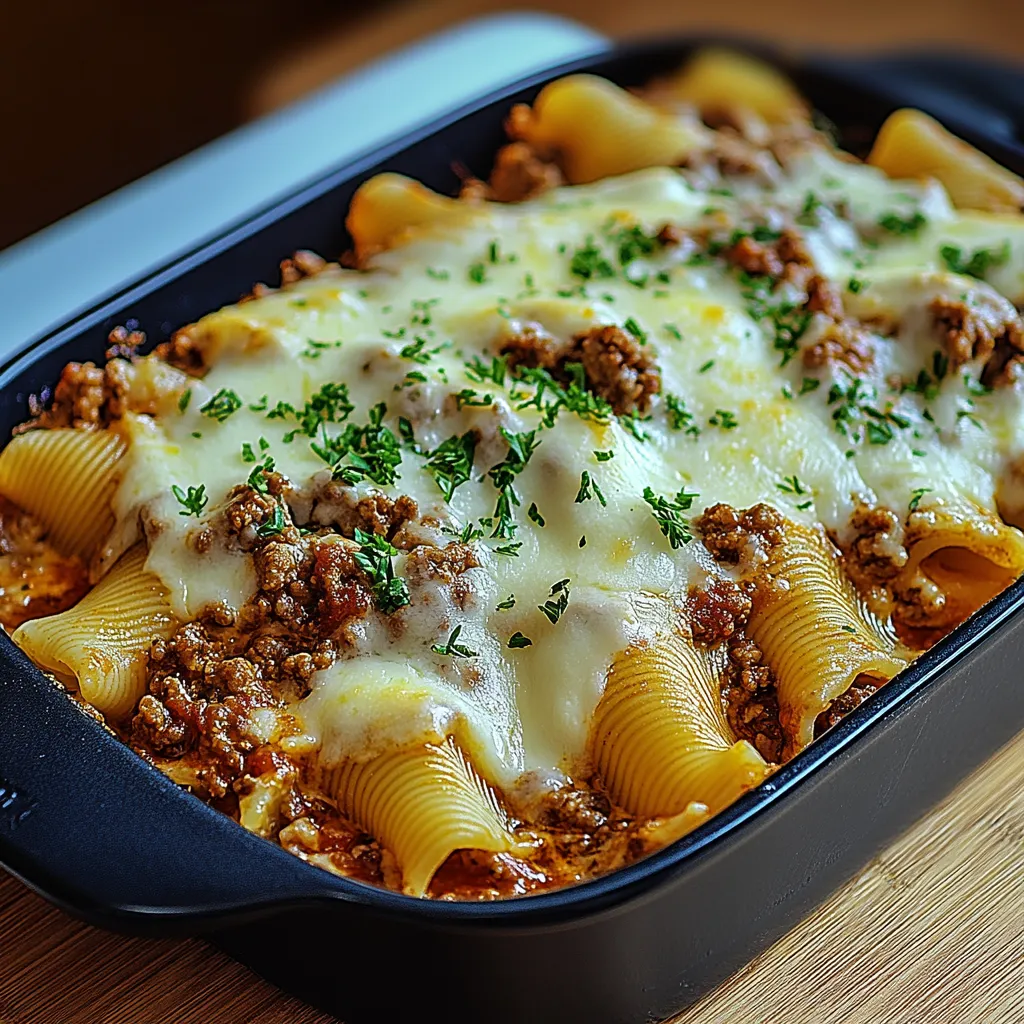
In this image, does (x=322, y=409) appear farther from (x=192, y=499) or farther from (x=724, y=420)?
(x=724, y=420)

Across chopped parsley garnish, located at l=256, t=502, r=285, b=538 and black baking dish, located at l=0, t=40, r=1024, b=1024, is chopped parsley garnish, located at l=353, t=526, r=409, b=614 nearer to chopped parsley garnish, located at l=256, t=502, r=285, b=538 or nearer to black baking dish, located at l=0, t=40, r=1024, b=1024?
chopped parsley garnish, located at l=256, t=502, r=285, b=538

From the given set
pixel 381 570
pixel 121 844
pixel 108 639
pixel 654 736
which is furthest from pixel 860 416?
pixel 121 844

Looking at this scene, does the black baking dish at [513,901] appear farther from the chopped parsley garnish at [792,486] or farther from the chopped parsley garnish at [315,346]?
the chopped parsley garnish at [315,346]

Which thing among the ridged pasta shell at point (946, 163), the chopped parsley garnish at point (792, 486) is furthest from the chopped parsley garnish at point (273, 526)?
the ridged pasta shell at point (946, 163)

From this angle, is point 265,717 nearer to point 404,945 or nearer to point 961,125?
point 404,945

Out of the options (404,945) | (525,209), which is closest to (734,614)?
(404,945)

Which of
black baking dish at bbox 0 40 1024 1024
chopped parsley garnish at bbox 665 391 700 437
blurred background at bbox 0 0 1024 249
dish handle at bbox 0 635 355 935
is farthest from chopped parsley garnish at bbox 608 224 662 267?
blurred background at bbox 0 0 1024 249
